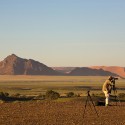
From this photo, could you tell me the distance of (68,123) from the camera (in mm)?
21016

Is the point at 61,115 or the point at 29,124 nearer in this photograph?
the point at 29,124

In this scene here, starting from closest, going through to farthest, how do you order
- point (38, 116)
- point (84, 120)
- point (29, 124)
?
point (29, 124) → point (84, 120) → point (38, 116)

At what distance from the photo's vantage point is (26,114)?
2550 centimetres

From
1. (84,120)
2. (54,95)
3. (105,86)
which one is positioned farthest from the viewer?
(54,95)

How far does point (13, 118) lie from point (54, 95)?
81.6 ft

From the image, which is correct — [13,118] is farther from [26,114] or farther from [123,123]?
[123,123]

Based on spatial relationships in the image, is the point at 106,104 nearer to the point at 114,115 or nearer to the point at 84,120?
the point at 114,115

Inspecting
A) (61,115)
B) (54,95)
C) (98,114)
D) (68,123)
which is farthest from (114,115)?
(54,95)

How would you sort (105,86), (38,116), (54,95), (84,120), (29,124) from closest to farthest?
(29,124) < (84,120) < (38,116) < (105,86) < (54,95)

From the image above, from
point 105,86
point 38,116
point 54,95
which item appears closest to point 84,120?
point 38,116

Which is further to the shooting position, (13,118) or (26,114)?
(26,114)

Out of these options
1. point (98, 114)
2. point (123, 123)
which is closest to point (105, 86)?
point (98, 114)

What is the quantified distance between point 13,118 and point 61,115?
307 cm

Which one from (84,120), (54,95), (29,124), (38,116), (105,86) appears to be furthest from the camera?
(54,95)
